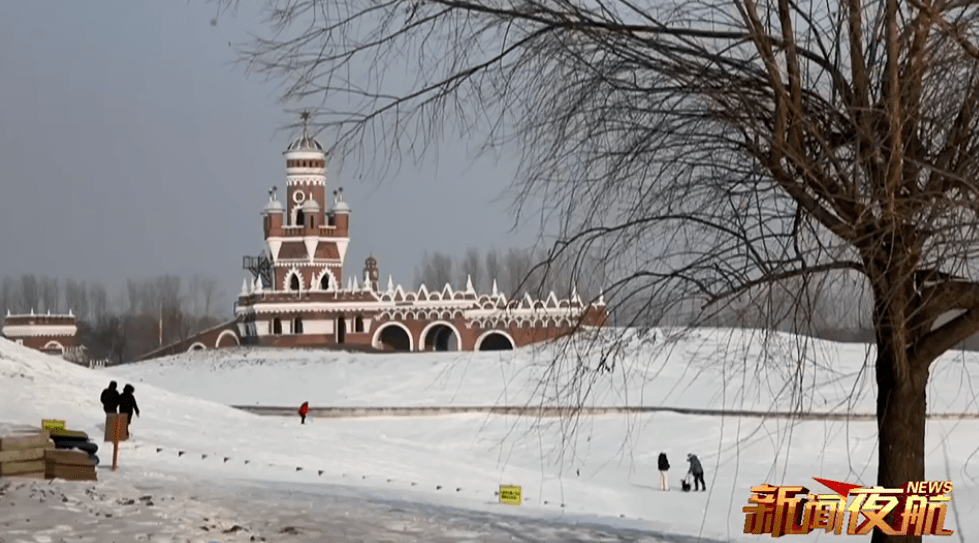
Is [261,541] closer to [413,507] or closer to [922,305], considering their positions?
[413,507]

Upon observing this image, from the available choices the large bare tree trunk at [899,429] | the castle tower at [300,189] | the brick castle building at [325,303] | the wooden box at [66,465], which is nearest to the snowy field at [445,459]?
the wooden box at [66,465]

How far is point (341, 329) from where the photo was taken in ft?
220

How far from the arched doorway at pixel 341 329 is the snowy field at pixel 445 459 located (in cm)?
1610

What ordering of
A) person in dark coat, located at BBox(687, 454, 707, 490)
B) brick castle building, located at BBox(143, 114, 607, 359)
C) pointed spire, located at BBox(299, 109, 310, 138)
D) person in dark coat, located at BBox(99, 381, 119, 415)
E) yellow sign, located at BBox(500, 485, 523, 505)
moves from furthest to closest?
brick castle building, located at BBox(143, 114, 607, 359) < person in dark coat, located at BBox(687, 454, 707, 490) < person in dark coat, located at BBox(99, 381, 119, 415) < yellow sign, located at BBox(500, 485, 523, 505) < pointed spire, located at BBox(299, 109, 310, 138)

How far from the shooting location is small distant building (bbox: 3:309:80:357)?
77.7 metres

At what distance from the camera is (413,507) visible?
12.9 meters

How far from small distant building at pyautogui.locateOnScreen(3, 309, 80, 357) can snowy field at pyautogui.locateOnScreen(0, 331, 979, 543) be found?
102ft

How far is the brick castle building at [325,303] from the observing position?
6600cm

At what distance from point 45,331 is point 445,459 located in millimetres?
59232

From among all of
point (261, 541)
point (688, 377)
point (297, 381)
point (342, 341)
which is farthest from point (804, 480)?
point (342, 341)

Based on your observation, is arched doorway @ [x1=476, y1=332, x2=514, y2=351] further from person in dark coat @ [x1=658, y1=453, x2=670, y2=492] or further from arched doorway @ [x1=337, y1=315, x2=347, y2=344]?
person in dark coat @ [x1=658, y1=453, x2=670, y2=492]

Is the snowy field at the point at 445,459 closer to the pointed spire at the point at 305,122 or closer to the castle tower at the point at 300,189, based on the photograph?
the pointed spire at the point at 305,122

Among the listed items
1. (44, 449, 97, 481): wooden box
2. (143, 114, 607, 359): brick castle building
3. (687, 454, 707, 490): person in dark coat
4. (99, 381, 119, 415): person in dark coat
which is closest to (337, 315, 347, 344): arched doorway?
(143, 114, 607, 359): brick castle building

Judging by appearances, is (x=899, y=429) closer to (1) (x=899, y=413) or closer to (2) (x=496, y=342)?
(1) (x=899, y=413)
